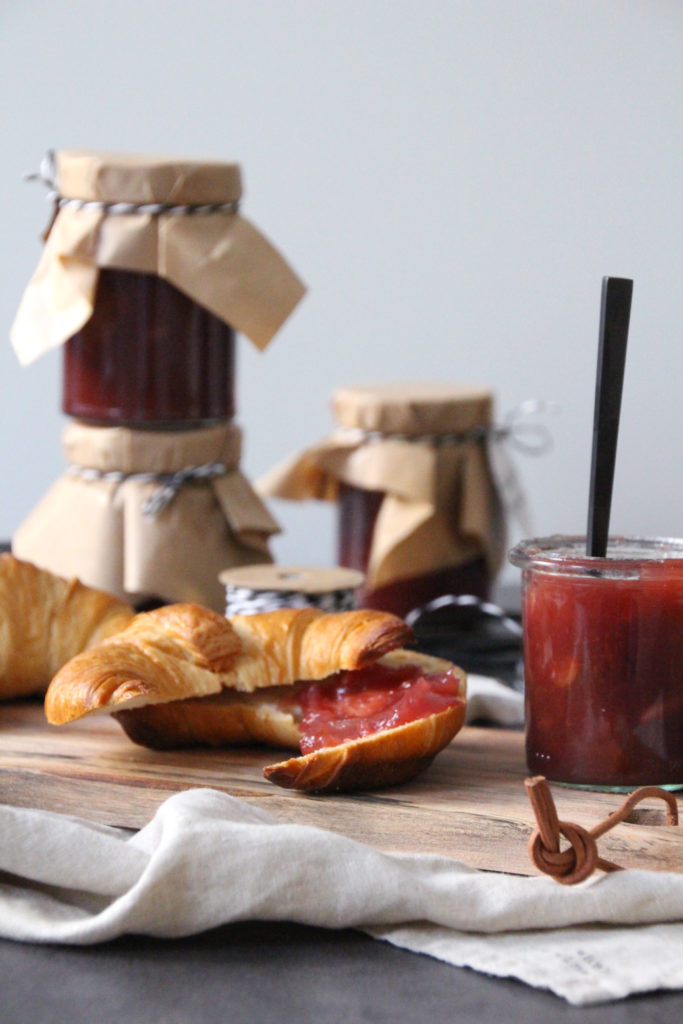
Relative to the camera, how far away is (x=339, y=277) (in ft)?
9.04

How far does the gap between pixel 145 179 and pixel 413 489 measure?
0.52 meters

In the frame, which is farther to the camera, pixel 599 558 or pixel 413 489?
pixel 413 489

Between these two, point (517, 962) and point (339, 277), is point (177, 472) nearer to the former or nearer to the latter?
point (517, 962)

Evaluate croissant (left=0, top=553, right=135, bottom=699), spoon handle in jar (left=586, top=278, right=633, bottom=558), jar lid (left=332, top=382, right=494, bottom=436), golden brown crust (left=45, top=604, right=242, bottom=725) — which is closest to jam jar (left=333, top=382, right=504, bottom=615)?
jar lid (left=332, top=382, right=494, bottom=436)

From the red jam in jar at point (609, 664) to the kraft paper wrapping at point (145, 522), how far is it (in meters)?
0.53

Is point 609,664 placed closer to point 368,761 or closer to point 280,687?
point 368,761

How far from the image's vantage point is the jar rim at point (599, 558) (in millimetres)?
880

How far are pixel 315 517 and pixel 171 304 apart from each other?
1600 millimetres

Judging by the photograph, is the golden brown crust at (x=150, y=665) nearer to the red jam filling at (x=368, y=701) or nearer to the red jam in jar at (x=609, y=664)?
the red jam filling at (x=368, y=701)

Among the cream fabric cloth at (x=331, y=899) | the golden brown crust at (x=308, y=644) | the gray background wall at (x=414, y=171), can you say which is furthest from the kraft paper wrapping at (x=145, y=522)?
the gray background wall at (x=414, y=171)

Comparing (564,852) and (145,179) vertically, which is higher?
(145,179)

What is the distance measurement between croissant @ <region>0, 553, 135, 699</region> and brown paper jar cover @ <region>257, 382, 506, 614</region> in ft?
1.64

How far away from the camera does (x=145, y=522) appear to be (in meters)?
1.37

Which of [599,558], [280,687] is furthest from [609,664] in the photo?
[280,687]
